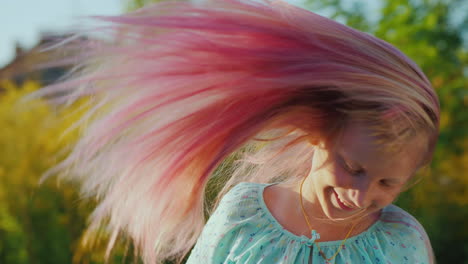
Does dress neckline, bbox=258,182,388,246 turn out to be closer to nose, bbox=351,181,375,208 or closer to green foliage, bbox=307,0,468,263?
nose, bbox=351,181,375,208

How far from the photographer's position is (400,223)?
1.78 meters

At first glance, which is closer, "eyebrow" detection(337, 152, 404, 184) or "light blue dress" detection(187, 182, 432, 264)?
"eyebrow" detection(337, 152, 404, 184)

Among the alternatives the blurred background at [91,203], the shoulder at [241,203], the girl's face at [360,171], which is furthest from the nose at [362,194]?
the blurred background at [91,203]

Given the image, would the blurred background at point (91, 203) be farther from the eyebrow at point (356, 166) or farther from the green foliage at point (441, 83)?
the eyebrow at point (356, 166)

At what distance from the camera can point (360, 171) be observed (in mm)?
1522

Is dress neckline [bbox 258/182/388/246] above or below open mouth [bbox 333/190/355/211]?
below

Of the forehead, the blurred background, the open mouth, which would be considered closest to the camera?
the forehead

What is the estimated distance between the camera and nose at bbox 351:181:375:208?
1523mm

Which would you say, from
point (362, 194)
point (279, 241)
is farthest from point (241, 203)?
point (362, 194)

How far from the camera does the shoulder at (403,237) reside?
1718 mm

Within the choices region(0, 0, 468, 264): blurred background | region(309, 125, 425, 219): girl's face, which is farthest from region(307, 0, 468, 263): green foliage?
region(309, 125, 425, 219): girl's face

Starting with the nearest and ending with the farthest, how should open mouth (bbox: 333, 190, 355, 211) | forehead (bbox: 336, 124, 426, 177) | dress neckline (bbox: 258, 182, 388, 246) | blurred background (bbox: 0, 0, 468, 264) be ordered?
forehead (bbox: 336, 124, 426, 177) < open mouth (bbox: 333, 190, 355, 211) < dress neckline (bbox: 258, 182, 388, 246) < blurred background (bbox: 0, 0, 468, 264)

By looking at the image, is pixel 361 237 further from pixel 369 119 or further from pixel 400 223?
pixel 369 119

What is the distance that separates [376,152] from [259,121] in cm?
32
